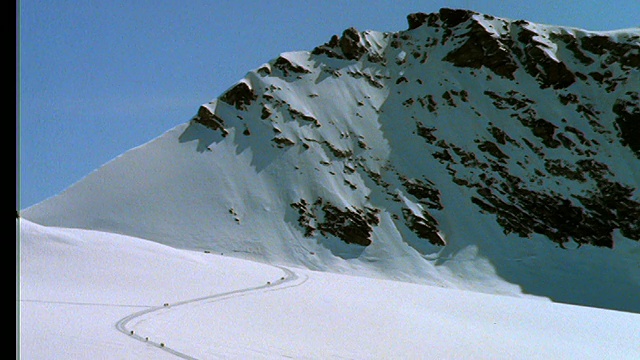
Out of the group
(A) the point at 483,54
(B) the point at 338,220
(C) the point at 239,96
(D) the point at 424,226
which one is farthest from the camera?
(A) the point at 483,54

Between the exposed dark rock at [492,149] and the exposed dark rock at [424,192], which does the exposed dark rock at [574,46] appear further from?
the exposed dark rock at [424,192]

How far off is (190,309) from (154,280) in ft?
24.0

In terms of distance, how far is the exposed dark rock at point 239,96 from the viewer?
331 ft

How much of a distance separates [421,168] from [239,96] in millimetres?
31616

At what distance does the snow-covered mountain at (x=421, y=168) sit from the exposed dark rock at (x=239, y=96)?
244 millimetres

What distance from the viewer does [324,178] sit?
9144 centimetres

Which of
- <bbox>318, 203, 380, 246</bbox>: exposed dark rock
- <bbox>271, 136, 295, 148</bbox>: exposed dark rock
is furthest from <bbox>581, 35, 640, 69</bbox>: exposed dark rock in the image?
<bbox>271, 136, 295, 148</bbox>: exposed dark rock

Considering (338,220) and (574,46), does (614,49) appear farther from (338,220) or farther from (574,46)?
(338,220)

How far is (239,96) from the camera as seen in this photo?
101m

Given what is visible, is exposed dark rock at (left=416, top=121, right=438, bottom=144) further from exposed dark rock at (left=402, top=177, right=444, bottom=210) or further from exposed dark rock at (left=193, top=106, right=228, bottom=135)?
exposed dark rock at (left=193, top=106, right=228, bottom=135)

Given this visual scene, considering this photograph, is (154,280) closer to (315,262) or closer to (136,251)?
(136,251)

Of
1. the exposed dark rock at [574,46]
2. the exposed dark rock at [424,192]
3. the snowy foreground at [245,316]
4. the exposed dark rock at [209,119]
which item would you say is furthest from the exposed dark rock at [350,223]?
the exposed dark rock at [574,46]

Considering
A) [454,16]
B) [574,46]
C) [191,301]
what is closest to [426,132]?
[454,16]


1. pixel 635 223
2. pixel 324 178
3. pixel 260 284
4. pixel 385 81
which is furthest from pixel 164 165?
pixel 635 223
